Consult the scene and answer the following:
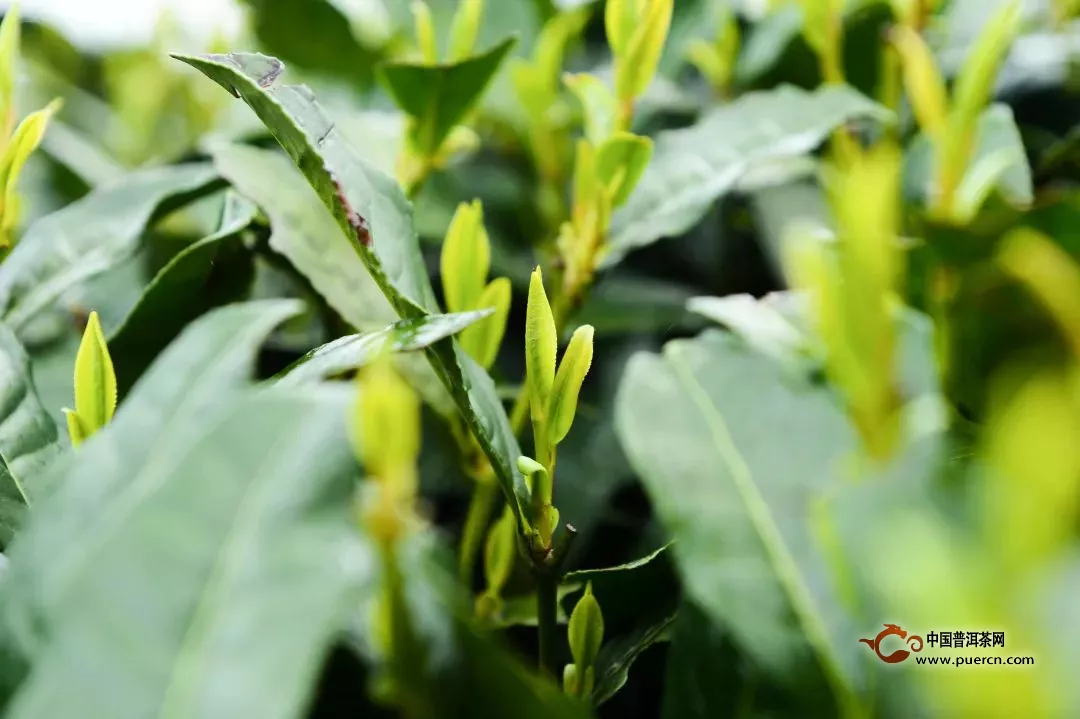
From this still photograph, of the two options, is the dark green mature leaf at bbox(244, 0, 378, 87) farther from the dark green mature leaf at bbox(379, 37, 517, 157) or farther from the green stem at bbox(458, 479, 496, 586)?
the green stem at bbox(458, 479, 496, 586)

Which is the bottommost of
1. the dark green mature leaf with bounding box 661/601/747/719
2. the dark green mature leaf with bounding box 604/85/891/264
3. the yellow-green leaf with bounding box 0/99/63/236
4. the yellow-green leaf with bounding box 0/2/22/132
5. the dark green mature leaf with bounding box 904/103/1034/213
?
the dark green mature leaf with bounding box 661/601/747/719

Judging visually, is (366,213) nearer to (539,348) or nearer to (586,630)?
(539,348)

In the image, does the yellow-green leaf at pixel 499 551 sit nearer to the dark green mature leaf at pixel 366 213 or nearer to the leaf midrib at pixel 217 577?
the dark green mature leaf at pixel 366 213

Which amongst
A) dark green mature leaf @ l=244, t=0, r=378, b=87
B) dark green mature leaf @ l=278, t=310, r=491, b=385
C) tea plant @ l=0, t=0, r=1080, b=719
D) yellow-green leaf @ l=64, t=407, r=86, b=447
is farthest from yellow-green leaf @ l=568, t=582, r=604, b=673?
dark green mature leaf @ l=244, t=0, r=378, b=87

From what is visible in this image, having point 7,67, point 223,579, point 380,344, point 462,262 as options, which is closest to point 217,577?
point 223,579

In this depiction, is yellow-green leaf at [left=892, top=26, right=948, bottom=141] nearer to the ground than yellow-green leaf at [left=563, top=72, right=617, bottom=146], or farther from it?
nearer to the ground

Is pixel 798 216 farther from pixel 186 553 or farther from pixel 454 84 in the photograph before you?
pixel 186 553
